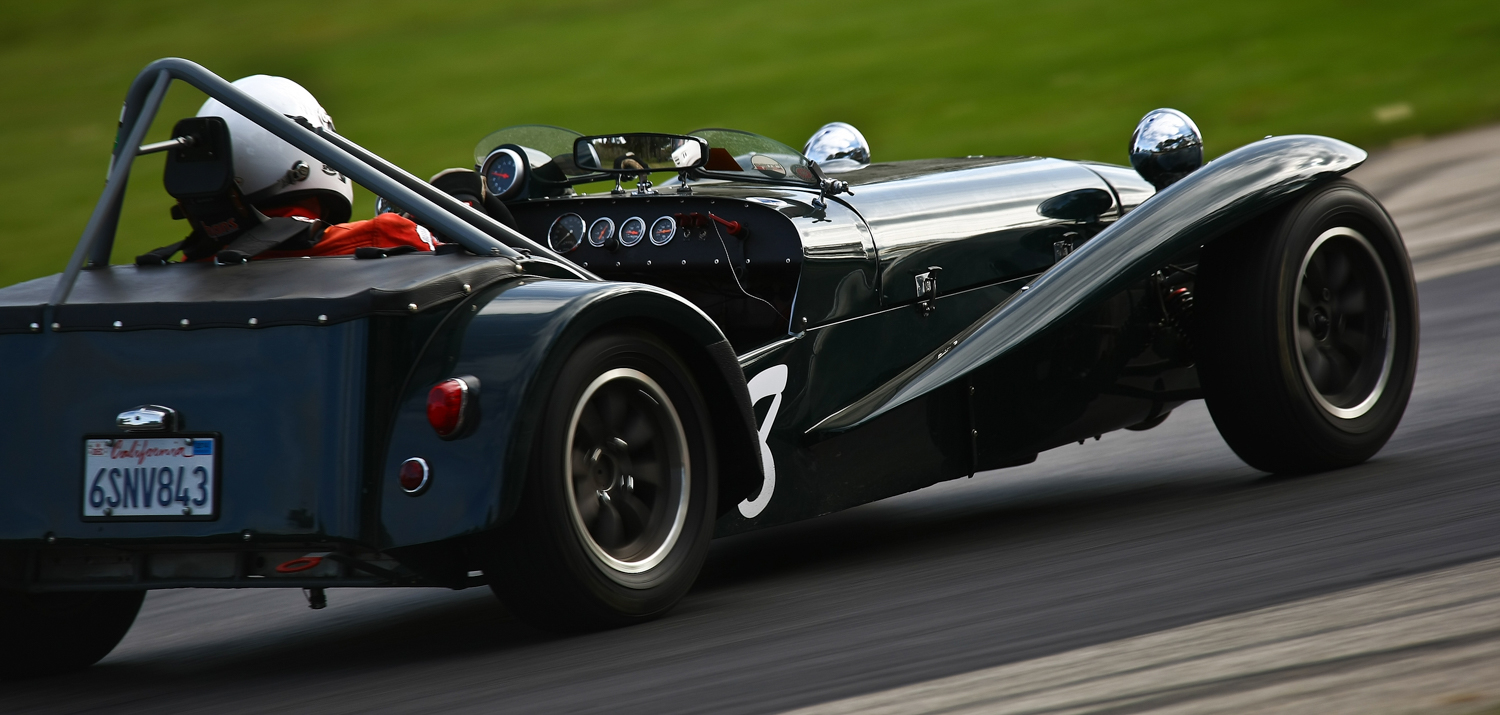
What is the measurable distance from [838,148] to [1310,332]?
2.08m

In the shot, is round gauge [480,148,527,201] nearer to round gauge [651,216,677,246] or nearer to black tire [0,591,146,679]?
round gauge [651,216,677,246]

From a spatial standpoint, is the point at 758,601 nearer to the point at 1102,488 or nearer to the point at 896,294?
the point at 896,294

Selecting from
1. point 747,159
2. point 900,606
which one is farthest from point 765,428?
point 747,159

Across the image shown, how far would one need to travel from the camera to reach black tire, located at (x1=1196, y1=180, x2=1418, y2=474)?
5.09 m

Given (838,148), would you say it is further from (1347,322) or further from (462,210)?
(462,210)

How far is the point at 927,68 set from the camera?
82.0 ft

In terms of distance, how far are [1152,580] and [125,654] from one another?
2.73m

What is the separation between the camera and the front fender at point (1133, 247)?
16.0 ft

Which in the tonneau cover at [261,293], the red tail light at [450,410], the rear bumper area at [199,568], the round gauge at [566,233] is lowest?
the rear bumper area at [199,568]

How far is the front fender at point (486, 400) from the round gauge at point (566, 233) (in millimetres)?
1236

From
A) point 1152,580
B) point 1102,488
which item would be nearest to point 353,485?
point 1152,580

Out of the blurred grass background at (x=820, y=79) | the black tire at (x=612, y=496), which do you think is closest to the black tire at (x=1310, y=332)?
the black tire at (x=612, y=496)

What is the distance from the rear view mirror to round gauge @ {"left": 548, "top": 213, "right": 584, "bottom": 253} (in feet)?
0.53

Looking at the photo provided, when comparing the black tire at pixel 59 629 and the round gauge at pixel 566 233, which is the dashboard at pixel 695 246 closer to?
the round gauge at pixel 566 233
